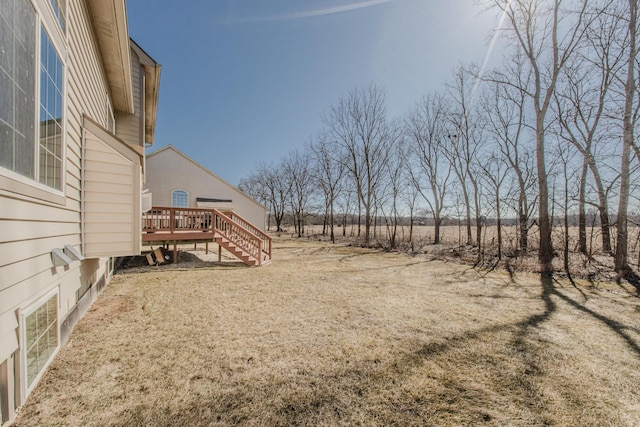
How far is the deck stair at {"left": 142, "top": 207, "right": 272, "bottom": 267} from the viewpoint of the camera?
296 inches

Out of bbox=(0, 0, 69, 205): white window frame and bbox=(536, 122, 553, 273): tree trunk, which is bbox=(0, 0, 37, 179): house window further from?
bbox=(536, 122, 553, 273): tree trunk

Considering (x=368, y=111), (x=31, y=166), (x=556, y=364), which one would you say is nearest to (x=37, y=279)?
(x=31, y=166)

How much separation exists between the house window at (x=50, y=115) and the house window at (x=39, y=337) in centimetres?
117

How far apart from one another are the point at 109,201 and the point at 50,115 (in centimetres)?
166

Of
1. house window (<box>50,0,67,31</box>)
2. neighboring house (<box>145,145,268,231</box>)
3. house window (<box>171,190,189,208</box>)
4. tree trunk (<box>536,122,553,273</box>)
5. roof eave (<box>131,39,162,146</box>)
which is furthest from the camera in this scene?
house window (<box>171,190,189,208</box>)

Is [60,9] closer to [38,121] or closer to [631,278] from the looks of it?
[38,121]

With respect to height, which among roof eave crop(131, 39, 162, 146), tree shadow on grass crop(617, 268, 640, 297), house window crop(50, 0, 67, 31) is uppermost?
roof eave crop(131, 39, 162, 146)

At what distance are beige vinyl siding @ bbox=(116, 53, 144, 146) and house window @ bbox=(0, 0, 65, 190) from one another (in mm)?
5918

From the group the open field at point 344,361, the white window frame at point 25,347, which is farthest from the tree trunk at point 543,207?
the white window frame at point 25,347

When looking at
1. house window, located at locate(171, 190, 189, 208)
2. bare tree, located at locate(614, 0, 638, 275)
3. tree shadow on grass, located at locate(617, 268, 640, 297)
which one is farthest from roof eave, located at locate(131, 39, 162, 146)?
tree shadow on grass, located at locate(617, 268, 640, 297)

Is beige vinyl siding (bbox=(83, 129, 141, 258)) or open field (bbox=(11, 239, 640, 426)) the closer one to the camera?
open field (bbox=(11, 239, 640, 426))

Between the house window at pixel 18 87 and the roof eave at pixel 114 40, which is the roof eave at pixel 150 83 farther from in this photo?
the house window at pixel 18 87

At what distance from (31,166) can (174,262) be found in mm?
7249

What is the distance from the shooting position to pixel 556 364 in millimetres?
2723
